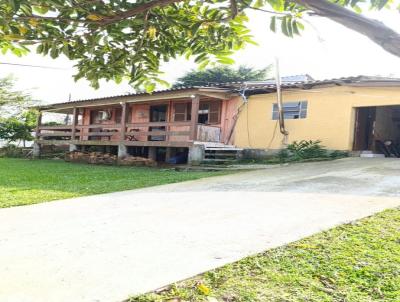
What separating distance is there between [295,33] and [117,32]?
993 mm

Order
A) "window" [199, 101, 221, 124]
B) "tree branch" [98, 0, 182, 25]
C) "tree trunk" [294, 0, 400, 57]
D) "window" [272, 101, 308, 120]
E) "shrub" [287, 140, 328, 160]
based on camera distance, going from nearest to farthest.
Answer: "tree trunk" [294, 0, 400, 57], "tree branch" [98, 0, 182, 25], "shrub" [287, 140, 328, 160], "window" [272, 101, 308, 120], "window" [199, 101, 221, 124]

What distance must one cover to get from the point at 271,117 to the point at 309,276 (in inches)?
528

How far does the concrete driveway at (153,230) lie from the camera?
3.13 metres

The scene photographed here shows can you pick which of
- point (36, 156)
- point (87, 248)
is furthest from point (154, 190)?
point (36, 156)

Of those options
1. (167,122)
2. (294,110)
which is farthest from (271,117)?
(167,122)

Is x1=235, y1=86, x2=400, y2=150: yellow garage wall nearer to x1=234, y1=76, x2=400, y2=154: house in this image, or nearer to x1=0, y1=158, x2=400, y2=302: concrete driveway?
x1=234, y1=76, x2=400, y2=154: house

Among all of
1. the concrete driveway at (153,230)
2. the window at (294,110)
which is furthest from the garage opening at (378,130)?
the concrete driveway at (153,230)

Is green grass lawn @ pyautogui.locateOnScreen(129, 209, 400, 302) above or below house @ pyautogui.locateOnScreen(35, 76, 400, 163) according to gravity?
below

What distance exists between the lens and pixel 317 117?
48.8 ft

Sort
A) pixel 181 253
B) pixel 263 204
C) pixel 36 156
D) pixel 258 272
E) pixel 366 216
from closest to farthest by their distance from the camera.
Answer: pixel 258 272 < pixel 181 253 < pixel 366 216 < pixel 263 204 < pixel 36 156

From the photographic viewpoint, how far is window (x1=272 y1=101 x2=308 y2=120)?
50.2 ft

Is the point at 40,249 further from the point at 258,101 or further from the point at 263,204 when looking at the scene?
the point at 258,101

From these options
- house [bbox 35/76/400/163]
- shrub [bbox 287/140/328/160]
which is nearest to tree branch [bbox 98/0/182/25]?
house [bbox 35/76/400/163]

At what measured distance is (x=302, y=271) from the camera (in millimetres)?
3264
